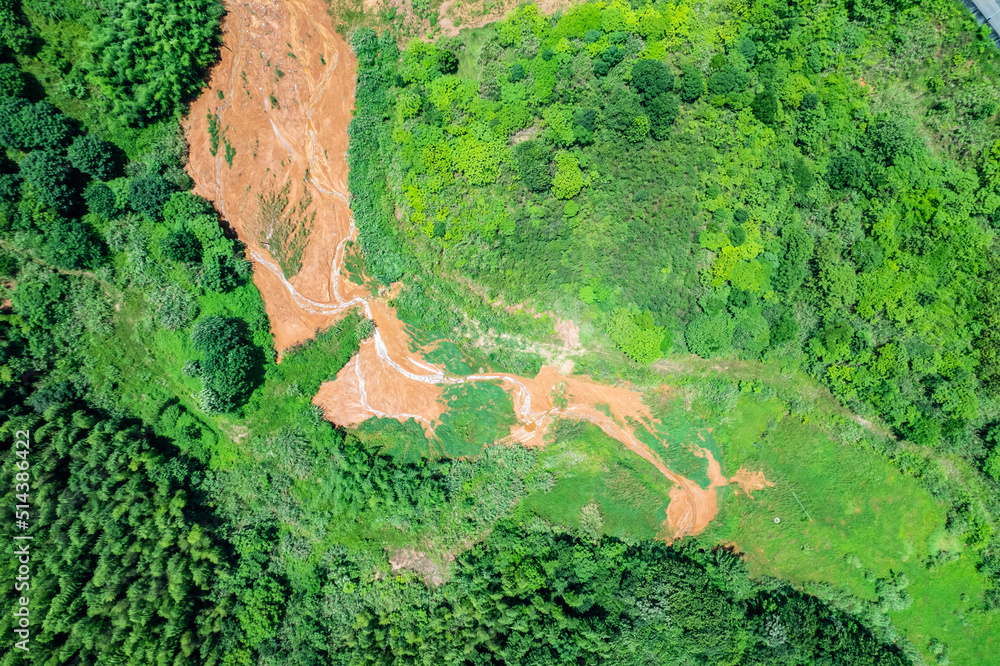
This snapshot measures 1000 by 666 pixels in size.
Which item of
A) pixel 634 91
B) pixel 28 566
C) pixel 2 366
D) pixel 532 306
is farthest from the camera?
pixel 532 306

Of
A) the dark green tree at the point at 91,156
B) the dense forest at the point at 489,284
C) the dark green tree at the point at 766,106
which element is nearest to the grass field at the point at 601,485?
the dense forest at the point at 489,284

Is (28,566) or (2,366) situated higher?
(2,366)

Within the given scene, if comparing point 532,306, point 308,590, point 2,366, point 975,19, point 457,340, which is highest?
point 975,19

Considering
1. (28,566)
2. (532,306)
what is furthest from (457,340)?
(28,566)

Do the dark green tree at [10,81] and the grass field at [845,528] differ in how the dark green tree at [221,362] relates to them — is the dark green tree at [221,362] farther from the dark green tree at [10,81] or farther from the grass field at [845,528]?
the grass field at [845,528]

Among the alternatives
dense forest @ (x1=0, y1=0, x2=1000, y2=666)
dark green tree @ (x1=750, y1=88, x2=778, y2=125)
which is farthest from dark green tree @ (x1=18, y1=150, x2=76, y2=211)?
dark green tree @ (x1=750, y1=88, x2=778, y2=125)

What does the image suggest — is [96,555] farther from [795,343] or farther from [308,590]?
[795,343]
